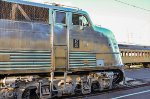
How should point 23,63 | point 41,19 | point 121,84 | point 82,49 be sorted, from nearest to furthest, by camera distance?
point 23,63 < point 41,19 < point 82,49 < point 121,84

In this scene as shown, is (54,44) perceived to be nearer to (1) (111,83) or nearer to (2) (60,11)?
(2) (60,11)

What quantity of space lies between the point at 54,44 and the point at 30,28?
3.97ft

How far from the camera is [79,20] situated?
13.3 metres

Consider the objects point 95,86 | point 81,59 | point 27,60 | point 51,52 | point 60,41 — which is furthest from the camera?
point 95,86

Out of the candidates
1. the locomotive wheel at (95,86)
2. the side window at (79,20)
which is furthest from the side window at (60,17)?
the locomotive wheel at (95,86)

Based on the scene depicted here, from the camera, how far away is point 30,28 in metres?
11.5

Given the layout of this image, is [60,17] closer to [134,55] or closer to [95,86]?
[95,86]

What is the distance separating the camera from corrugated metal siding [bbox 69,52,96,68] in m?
12.7

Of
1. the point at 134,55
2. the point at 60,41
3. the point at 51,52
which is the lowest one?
the point at 51,52

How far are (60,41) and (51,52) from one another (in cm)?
65

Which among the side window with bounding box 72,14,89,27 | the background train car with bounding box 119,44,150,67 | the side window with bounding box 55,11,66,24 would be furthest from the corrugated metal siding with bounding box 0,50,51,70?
the background train car with bounding box 119,44,150,67

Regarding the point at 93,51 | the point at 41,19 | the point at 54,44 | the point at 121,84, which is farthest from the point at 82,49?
the point at 121,84

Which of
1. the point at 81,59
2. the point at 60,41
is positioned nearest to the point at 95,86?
the point at 81,59

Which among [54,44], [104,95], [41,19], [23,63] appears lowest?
[104,95]
